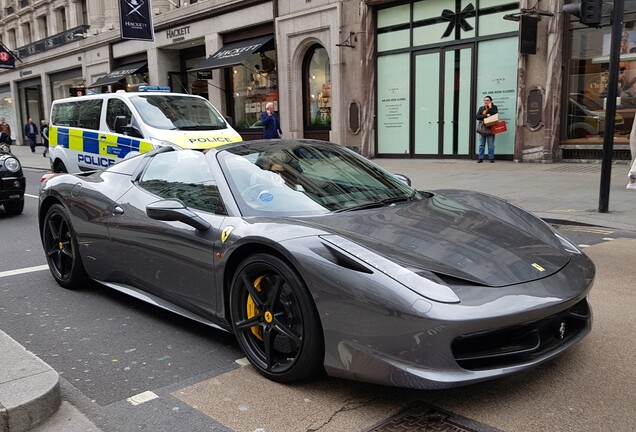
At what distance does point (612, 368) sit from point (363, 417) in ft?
4.83

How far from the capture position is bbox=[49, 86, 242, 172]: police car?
9836mm

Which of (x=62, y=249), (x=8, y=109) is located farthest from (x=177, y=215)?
(x=8, y=109)

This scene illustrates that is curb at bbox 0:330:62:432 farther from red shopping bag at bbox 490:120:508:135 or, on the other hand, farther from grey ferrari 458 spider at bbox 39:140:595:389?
red shopping bag at bbox 490:120:508:135

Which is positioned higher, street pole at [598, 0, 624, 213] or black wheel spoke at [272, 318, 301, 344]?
street pole at [598, 0, 624, 213]

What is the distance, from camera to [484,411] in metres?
2.72

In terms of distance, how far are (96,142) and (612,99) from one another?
28.4ft

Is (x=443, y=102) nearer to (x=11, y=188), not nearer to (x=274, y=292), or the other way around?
(x=11, y=188)

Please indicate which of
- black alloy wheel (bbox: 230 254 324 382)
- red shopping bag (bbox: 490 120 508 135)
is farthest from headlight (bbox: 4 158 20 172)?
red shopping bag (bbox: 490 120 508 135)

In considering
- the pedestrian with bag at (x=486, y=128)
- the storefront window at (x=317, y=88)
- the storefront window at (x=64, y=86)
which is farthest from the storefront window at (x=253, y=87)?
the storefront window at (x=64, y=86)

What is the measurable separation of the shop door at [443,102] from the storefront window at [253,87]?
6815 millimetres

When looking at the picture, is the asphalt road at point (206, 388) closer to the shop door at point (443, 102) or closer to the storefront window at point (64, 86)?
the shop door at point (443, 102)

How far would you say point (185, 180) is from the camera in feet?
13.4

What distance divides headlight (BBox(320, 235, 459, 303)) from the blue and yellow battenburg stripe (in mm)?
7412

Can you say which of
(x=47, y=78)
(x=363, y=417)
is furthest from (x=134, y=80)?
(x=363, y=417)
